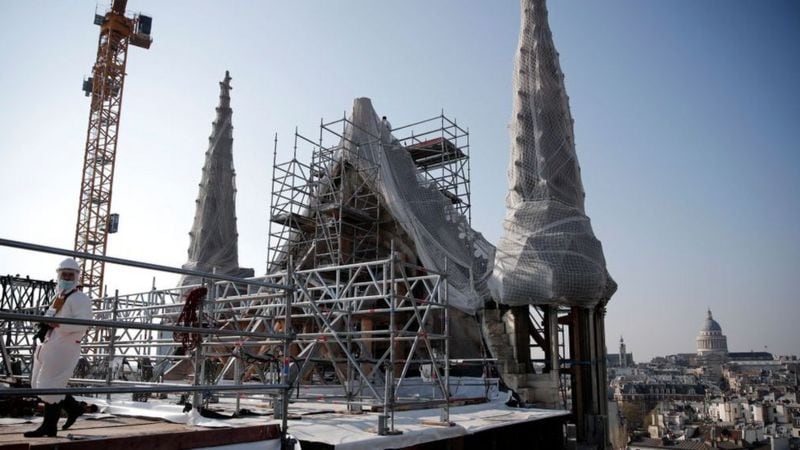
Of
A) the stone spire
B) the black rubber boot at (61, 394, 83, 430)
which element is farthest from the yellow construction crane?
the black rubber boot at (61, 394, 83, 430)

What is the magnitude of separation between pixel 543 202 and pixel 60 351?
599 inches

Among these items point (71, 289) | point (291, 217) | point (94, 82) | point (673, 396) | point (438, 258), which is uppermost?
point (94, 82)

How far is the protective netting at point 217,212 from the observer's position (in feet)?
95.6

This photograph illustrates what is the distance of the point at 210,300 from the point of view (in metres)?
9.66

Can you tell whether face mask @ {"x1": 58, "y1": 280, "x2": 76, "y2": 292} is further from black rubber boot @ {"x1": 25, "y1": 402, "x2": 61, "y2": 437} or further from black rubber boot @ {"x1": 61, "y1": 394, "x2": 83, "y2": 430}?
black rubber boot @ {"x1": 25, "y1": 402, "x2": 61, "y2": 437}

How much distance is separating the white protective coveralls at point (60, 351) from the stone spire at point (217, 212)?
2292cm

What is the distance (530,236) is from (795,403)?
112m

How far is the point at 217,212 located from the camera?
29781 mm

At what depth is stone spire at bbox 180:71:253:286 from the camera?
29156 millimetres

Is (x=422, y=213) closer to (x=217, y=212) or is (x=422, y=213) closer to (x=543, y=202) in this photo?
(x=543, y=202)

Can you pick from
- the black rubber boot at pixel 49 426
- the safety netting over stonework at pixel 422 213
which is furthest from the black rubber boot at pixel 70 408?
the safety netting over stonework at pixel 422 213

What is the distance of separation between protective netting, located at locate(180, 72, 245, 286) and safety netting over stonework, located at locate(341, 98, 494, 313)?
8364 mm

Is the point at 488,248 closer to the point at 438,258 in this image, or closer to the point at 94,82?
the point at 438,258

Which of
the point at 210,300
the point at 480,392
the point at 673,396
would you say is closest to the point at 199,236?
the point at 480,392
